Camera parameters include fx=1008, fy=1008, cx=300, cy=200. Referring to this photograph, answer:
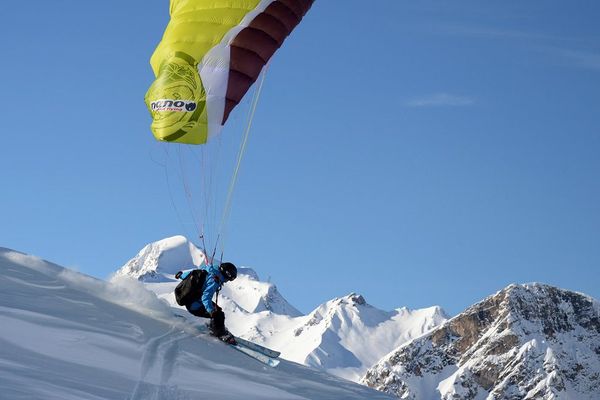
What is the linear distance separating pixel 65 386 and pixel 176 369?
2949 millimetres

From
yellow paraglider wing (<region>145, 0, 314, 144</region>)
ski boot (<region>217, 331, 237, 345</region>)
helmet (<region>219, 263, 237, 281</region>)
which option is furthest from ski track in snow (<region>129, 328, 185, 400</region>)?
yellow paraglider wing (<region>145, 0, 314, 144</region>)

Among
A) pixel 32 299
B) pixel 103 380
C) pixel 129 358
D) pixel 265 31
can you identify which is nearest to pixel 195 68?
pixel 265 31

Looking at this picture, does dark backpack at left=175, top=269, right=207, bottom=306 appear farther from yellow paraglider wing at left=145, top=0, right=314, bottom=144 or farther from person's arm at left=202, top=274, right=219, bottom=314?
yellow paraglider wing at left=145, top=0, right=314, bottom=144

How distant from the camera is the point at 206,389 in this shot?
12977 millimetres

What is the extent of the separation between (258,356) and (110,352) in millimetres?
4038

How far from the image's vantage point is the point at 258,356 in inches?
655

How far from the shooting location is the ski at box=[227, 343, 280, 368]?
1658 cm

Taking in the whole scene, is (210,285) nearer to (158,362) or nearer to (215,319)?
(215,319)

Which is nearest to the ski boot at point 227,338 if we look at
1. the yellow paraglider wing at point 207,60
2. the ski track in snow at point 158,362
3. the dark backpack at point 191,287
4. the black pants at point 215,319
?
the black pants at point 215,319

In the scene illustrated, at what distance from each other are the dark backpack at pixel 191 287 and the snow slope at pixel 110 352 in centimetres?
46

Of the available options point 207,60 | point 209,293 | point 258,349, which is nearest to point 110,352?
point 209,293

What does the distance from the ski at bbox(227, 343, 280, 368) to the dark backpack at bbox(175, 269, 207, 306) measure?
1046 mm

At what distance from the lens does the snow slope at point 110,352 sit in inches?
441

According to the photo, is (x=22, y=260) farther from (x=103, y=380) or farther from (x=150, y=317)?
(x=103, y=380)
